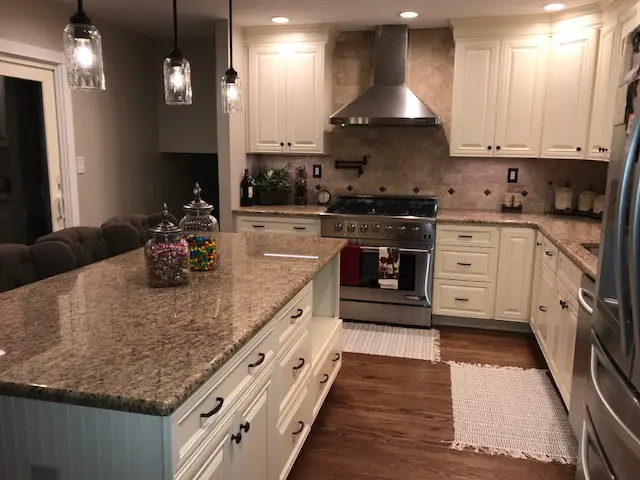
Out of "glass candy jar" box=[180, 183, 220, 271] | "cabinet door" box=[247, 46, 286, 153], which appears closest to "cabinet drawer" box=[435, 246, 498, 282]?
"cabinet door" box=[247, 46, 286, 153]

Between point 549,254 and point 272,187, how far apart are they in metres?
2.37

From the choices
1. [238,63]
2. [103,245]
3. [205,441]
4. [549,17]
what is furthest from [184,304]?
[549,17]

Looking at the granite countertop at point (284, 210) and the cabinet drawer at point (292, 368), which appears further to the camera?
the granite countertop at point (284, 210)

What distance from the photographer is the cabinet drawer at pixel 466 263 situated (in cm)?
413

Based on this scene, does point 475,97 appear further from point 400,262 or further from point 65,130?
point 65,130

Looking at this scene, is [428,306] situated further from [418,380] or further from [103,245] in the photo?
[103,245]

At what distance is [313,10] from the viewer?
12.8 feet

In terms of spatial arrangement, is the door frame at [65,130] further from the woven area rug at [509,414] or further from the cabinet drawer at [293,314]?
the woven area rug at [509,414]

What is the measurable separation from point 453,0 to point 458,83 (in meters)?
0.78

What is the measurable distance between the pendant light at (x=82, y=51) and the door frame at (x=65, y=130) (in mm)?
2359

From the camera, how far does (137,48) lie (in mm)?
4875

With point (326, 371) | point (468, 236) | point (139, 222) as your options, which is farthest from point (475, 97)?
point (139, 222)

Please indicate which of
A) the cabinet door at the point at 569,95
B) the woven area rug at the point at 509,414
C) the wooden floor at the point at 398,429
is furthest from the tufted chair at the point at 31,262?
the cabinet door at the point at 569,95

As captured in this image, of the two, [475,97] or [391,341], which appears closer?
[391,341]
